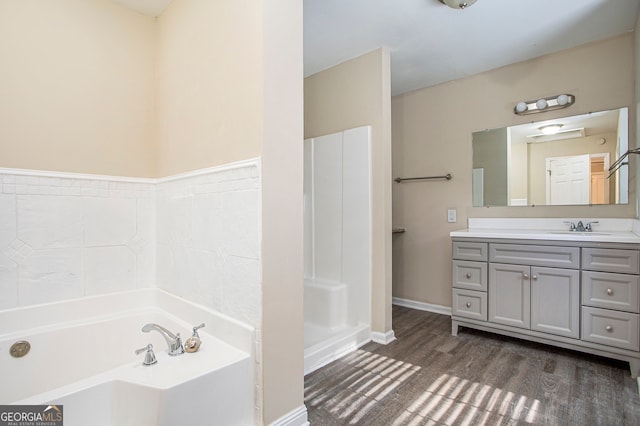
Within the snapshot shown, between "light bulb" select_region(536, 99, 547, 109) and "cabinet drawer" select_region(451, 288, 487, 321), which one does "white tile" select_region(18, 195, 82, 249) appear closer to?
"cabinet drawer" select_region(451, 288, 487, 321)

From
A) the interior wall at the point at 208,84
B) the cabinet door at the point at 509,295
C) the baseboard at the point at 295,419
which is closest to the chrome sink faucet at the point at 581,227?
the cabinet door at the point at 509,295

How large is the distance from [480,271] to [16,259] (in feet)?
9.67

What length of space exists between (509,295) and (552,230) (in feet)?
2.28

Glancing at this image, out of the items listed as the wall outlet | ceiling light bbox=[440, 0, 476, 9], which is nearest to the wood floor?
the wall outlet

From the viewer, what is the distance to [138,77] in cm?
218

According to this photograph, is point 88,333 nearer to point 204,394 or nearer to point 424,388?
point 204,394

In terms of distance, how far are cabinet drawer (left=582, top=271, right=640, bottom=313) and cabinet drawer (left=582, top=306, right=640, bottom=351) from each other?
41 mm

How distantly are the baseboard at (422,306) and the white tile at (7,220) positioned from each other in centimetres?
321

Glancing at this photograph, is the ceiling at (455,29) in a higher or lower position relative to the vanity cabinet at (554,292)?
higher

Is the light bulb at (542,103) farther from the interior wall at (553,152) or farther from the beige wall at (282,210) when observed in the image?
the beige wall at (282,210)

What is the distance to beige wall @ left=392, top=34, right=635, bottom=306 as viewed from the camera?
2.47 m

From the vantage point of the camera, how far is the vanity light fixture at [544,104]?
8.48 ft

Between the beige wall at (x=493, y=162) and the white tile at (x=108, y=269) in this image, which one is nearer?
the white tile at (x=108, y=269)

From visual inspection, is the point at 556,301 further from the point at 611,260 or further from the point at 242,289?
the point at 242,289
